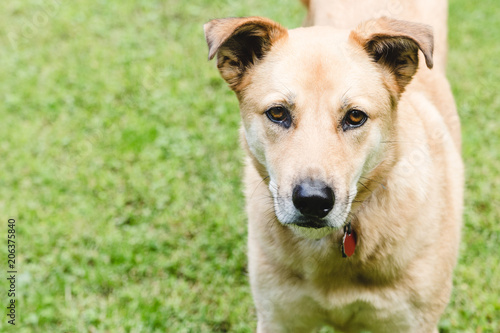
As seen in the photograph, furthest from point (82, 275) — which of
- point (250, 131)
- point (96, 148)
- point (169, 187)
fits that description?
point (250, 131)

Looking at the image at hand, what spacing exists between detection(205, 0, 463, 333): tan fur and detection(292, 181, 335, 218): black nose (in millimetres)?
39

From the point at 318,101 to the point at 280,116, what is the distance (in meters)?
0.22

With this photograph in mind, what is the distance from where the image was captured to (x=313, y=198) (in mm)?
2500

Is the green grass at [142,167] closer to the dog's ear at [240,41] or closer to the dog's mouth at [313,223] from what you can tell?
the dog's mouth at [313,223]

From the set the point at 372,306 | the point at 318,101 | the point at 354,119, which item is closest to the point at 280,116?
the point at 318,101

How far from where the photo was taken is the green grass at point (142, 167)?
14.4 ft

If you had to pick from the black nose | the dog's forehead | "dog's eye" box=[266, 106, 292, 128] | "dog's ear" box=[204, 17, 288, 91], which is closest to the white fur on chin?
the black nose

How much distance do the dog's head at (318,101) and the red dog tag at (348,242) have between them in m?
0.10

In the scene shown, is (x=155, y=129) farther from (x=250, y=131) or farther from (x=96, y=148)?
(x=250, y=131)

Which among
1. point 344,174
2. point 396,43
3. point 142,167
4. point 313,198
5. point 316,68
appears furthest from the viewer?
point 142,167

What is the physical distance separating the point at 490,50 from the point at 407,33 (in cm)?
447

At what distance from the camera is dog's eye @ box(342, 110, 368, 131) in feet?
8.98

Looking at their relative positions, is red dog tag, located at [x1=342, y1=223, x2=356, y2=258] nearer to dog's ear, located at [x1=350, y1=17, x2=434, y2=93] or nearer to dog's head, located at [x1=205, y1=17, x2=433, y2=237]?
dog's head, located at [x1=205, y1=17, x2=433, y2=237]

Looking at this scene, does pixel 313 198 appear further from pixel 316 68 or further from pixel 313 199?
pixel 316 68
